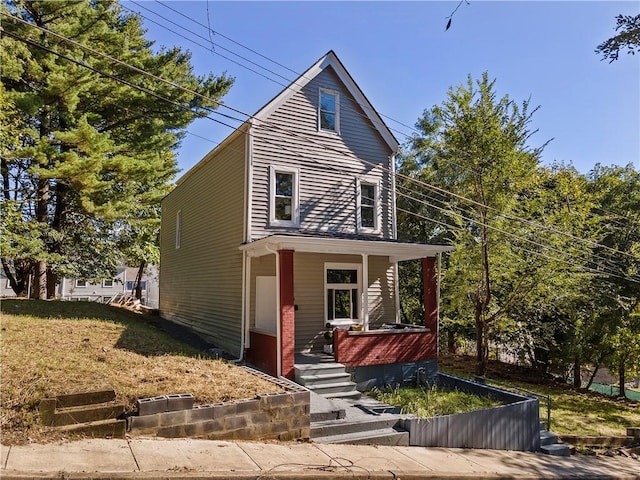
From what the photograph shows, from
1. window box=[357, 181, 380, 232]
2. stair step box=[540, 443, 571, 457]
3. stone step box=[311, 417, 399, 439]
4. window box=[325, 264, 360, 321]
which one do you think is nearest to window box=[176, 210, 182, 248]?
window box=[325, 264, 360, 321]

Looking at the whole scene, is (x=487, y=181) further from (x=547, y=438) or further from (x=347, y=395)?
(x=347, y=395)

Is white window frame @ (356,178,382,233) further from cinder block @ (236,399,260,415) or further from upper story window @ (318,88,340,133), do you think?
cinder block @ (236,399,260,415)

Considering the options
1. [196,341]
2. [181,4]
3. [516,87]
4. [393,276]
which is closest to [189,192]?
[196,341]

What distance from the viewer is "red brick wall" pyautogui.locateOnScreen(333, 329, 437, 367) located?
10.6 metres

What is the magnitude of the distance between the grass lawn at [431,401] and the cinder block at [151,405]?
16.7ft

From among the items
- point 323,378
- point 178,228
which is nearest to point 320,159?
point 323,378

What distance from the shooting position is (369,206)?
551 inches

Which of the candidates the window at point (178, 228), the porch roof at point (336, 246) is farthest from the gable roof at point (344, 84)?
the window at point (178, 228)

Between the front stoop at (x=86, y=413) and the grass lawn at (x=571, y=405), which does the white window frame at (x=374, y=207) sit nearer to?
the grass lawn at (x=571, y=405)

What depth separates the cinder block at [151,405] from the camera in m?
6.03

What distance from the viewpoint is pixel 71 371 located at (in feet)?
22.5

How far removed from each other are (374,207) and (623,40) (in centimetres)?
847

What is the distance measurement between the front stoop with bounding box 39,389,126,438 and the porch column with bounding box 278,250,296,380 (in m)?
4.38

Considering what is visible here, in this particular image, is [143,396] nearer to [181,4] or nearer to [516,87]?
[181,4]
